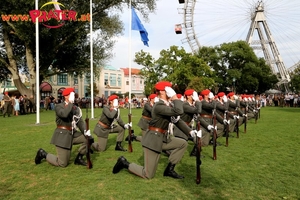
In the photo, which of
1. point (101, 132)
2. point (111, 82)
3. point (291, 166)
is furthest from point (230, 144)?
point (111, 82)

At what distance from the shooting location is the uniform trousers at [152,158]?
236 inches

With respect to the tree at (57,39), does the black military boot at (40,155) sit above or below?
below

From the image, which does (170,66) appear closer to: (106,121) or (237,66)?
(237,66)

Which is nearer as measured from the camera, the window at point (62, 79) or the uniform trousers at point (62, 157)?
the uniform trousers at point (62, 157)

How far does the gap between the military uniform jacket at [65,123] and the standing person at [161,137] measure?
1645mm

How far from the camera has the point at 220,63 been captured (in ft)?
178

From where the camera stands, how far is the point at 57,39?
2830 centimetres

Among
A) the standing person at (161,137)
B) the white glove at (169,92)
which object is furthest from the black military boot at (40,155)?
the white glove at (169,92)

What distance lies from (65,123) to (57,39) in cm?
2320

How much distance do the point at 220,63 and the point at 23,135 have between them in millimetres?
46110

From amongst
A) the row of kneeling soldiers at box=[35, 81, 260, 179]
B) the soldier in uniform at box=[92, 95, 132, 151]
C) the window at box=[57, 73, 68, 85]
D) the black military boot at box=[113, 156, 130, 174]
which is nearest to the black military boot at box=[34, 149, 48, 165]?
the row of kneeling soldiers at box=[35, 81, 260, 179]

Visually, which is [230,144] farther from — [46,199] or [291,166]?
[46,199]

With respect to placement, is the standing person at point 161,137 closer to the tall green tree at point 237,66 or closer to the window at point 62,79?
the tall green tree at point 237,66

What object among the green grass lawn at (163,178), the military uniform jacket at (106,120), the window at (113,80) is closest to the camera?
the green grass lawn at (163,178)
